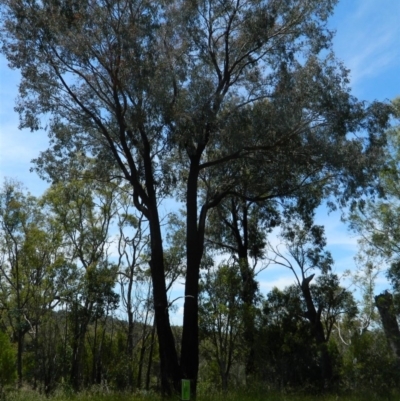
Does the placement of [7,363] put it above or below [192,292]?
below

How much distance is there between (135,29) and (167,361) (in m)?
9.93

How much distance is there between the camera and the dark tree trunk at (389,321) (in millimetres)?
Answer: 19905

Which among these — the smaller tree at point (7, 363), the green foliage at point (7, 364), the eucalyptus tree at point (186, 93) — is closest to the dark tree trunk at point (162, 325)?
the eucalyptus tree at point (186, 93)

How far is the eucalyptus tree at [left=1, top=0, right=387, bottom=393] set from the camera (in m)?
18.0

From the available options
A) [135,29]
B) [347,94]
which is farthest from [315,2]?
[135,29]

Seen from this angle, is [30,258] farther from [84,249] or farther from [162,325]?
[162,325]

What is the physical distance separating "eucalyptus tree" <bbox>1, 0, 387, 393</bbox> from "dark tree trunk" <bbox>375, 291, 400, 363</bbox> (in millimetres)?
4145

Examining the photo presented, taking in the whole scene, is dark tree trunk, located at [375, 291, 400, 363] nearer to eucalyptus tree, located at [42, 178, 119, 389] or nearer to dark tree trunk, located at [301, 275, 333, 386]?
dark tree trunk, located at [301, 275, 333, 386]

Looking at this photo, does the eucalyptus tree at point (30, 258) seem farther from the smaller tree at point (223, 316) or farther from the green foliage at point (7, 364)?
the smaller tree at point (223, 316)

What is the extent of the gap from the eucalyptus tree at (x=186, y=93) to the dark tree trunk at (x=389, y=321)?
4.14 meters

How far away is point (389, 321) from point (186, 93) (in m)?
10.4

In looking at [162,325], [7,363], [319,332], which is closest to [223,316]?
[319,332]

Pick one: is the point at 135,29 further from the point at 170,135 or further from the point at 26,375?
the point at 26,375

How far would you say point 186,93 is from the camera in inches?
739
